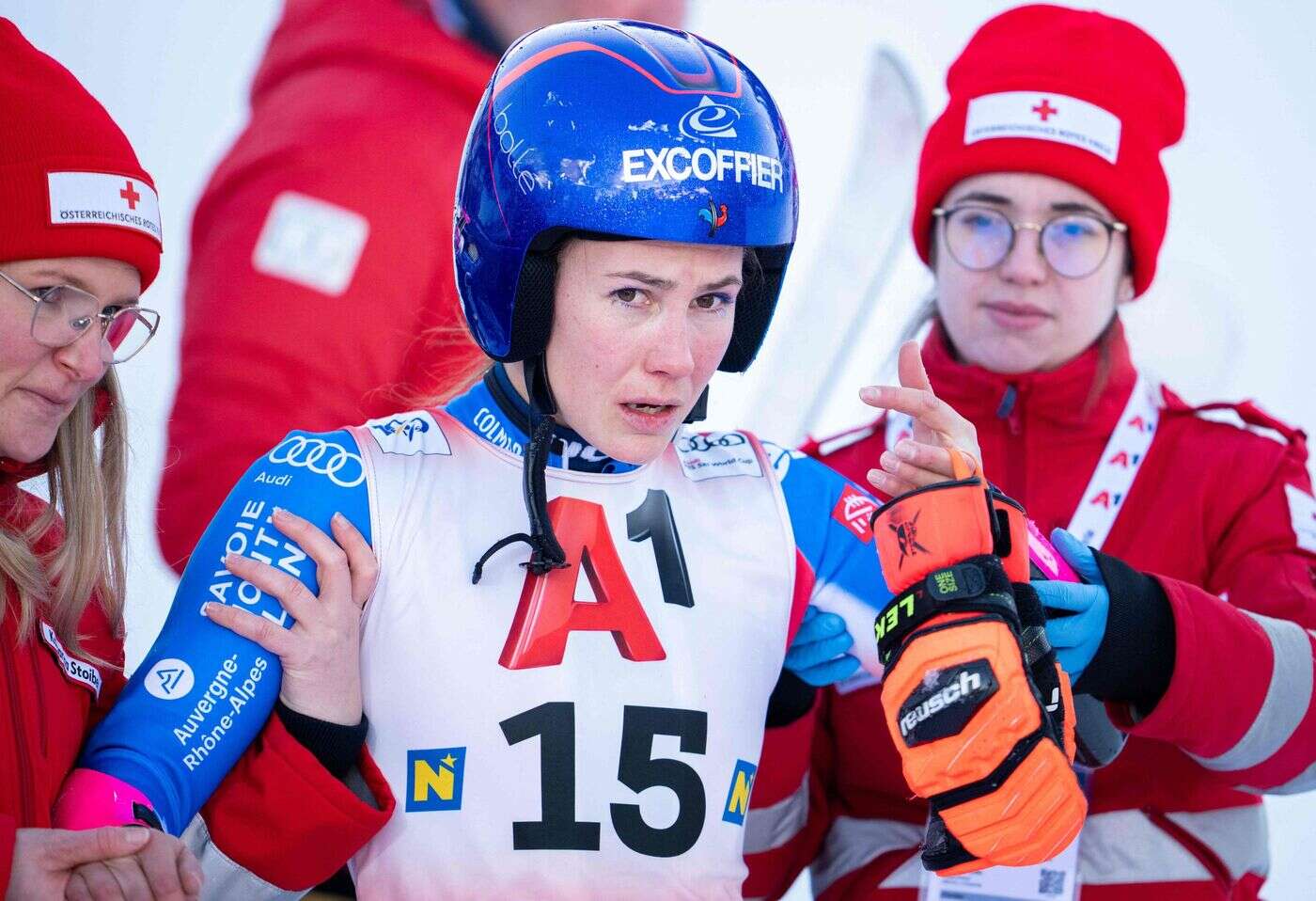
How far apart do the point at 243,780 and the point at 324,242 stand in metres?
1.70

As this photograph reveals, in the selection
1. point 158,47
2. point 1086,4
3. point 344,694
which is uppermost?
point 1086,4

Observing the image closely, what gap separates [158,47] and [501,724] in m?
2.56

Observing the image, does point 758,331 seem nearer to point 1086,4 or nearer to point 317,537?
point 317,537

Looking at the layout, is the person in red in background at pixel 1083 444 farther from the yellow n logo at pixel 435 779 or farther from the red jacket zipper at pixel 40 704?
the red jacket zipper at pixel 40 704

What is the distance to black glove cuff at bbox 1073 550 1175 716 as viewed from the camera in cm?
235

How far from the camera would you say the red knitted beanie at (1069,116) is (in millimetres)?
2947

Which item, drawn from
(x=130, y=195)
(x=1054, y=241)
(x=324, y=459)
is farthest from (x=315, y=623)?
(x=1054, y=241)

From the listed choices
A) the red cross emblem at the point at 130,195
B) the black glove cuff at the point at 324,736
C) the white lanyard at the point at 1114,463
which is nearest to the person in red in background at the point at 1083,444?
the white lanyard at the point at 1114,463

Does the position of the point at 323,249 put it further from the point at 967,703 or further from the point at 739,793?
the point at 967,703

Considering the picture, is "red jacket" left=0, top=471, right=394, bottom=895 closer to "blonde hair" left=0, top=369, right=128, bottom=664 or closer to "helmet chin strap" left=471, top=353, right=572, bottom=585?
"blonde hair" left=0, top=369, right=128, bottom=664

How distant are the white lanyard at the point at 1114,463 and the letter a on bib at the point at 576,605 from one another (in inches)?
33.9

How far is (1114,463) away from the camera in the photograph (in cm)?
294

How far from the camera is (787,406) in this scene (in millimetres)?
4398

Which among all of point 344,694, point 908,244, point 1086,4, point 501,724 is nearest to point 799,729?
point 501,724
